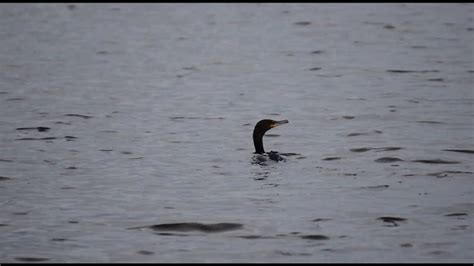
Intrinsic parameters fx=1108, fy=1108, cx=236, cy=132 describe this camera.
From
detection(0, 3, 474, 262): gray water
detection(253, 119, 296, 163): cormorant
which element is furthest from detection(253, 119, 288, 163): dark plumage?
detection(0, 3, 474, 262): gray water

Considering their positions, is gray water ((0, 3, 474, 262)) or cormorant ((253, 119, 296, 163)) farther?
cormorant ((253, 119, 296, 163))

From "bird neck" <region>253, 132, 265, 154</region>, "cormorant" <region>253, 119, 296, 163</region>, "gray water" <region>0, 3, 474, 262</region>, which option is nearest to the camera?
"gray water" <region>0, 3, 474, 262</region>

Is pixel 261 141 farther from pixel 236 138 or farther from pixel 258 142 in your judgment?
pixel 236 138

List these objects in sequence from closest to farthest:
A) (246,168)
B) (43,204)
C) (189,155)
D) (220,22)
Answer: (43,204)
(246,168)
(189,155)
(220,22)

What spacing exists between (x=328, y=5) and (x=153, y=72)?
52.5 feet

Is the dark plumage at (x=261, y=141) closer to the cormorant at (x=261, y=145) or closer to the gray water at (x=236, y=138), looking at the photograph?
the cormorant at (x=261, y=145)

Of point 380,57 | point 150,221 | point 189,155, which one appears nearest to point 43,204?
point 150,221

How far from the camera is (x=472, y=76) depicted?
1000 inches

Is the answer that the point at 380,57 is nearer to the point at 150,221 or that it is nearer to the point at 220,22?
the point at 220,22

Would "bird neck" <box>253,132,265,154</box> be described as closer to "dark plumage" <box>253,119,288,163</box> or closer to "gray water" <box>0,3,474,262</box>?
"dark plumage" <box>253,119,288,163</box>

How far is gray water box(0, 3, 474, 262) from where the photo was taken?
478 inches

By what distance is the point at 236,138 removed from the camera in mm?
19156

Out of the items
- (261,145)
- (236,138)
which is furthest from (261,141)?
(236,138)

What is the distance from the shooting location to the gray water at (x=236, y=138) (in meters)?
12.1
